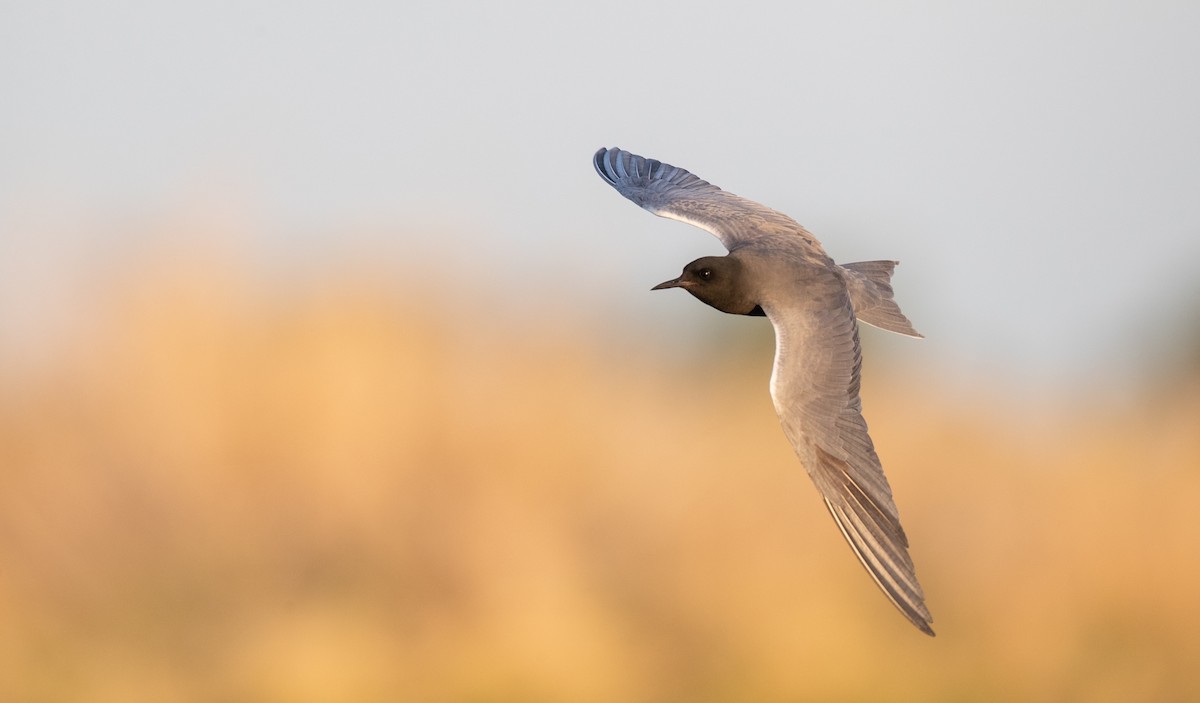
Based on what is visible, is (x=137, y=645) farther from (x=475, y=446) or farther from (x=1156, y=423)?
(x=1156, y=423)

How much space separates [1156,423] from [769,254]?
559cm

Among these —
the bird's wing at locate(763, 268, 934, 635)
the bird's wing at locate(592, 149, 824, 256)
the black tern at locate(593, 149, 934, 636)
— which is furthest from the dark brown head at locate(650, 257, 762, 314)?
the bird's wing at locate(592, 149, 824, 256)

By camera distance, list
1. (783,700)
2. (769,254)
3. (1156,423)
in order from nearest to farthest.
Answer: (769,254), (783,700), (1156,423)

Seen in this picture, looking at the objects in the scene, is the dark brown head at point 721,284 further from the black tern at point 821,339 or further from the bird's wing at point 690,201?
the bird's wing at point 690,201

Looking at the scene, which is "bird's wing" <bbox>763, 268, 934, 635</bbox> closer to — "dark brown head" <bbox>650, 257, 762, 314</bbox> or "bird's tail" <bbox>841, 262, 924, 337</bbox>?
"dark brown head" <bbox>650, 257, 762, 314</bbox>

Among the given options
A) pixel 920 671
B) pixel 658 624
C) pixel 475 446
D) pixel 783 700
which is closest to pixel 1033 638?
pixel 920 671

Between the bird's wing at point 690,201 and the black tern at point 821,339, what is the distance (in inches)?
0.5

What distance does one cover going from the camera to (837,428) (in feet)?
19.2

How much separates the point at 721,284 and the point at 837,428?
2.74ft

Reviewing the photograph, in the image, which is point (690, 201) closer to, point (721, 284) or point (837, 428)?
point (721, 284)

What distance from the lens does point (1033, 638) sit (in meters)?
10.4

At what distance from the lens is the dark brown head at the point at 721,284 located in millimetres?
6355

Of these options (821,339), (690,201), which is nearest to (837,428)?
(821,339)

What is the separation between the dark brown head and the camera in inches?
250
